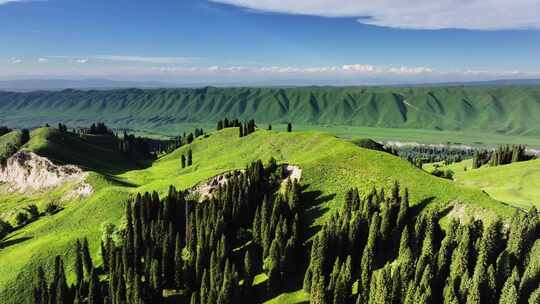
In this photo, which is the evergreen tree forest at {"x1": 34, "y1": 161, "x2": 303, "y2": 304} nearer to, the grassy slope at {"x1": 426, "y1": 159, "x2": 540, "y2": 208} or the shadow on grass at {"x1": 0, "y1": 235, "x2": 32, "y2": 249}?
the shadow on grass at {"x1": 0, "y1": 235, "x2": 32, "y2": 249}

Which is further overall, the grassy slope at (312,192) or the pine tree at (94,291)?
the grassy slope at (312,192)

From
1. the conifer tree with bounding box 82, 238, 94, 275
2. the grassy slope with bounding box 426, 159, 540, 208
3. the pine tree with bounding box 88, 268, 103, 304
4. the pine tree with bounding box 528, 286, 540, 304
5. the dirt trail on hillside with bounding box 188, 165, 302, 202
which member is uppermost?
the dirt trail on hillside with bounding box 188, 165, 302, 202

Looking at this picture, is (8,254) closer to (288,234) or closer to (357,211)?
(288,234)

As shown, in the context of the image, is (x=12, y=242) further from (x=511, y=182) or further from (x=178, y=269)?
(x=511, y=182)

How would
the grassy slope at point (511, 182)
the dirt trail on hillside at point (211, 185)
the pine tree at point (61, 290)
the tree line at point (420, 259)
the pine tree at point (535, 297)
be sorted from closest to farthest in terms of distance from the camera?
the pine tree at point (535, 297) → the tree line at point (420, 259) → the pine tree at point (61, 290) → the dirt trail on hillside at point (211, 185) → the grassy slope at point (511, 182)

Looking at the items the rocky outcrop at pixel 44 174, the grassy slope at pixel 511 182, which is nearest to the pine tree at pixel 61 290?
the rocky outcrop at pixel 44 174

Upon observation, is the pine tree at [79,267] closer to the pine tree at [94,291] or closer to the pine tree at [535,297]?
the pine tree at [94,291]

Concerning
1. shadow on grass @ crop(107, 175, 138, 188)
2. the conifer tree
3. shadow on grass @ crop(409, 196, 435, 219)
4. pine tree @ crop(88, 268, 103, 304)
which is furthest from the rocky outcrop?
shadow on grass @ crop(409, 196, 435, 219)

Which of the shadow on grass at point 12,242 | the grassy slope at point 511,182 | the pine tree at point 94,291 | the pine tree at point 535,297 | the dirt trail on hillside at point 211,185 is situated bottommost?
the shadow on grass at point 12,242
